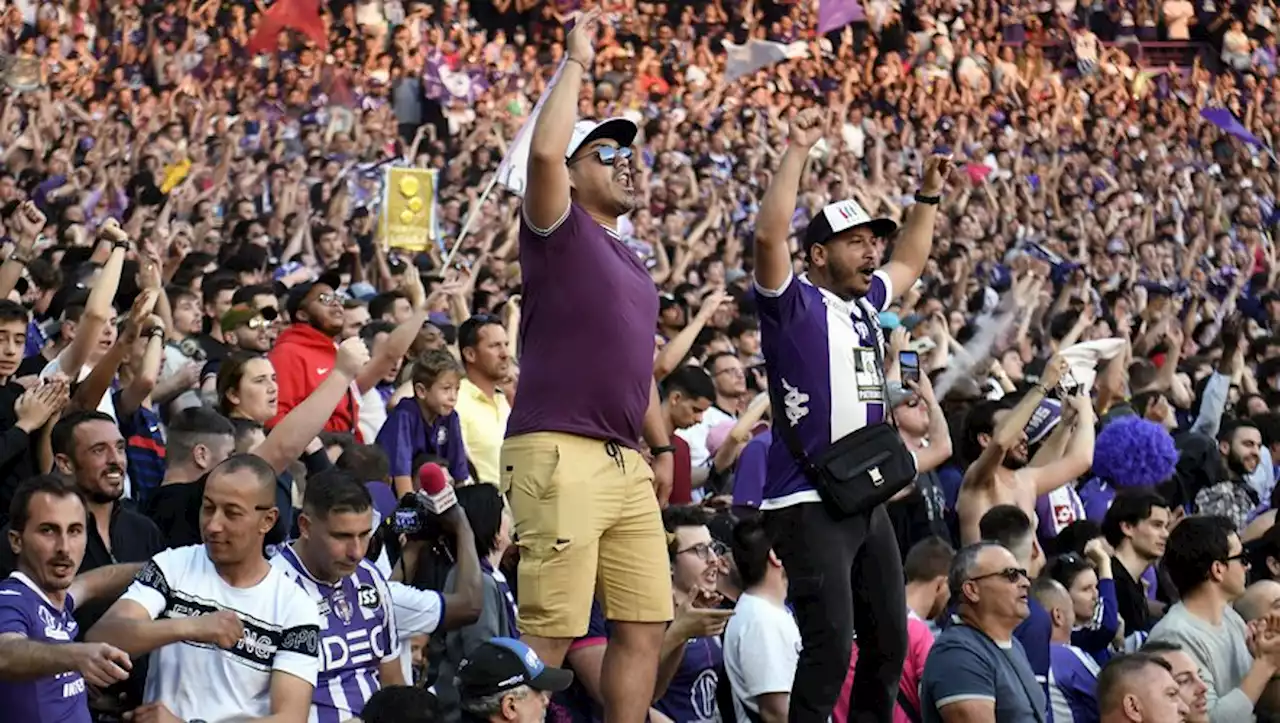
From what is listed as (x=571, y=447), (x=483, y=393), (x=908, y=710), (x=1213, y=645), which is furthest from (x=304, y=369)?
(x=1213, y=645)

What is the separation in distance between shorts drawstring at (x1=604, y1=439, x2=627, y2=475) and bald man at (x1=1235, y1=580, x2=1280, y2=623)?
2.99 metres

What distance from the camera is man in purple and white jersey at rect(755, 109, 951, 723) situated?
5914 mm

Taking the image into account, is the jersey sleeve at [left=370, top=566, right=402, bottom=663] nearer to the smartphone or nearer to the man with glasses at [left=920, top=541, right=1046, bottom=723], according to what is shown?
the man with glasses at [left=920, top=541, right=1046, bottom=723]

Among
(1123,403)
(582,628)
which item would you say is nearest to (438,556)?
(582,628)

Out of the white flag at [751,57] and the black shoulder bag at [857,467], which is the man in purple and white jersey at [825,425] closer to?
the black shoulder bag at [857,467]

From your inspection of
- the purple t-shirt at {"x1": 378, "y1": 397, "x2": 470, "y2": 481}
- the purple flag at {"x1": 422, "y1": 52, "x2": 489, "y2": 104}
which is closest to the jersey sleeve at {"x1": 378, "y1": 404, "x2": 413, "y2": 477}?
the purple t-shirt at {"x1": 378, "y1": 397, "x2": 470, "y2": 481}

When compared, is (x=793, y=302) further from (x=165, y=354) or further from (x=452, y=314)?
(x=452, y=314)

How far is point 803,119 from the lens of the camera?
6.08 m

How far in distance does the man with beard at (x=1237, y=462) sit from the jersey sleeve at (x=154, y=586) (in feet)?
22.0

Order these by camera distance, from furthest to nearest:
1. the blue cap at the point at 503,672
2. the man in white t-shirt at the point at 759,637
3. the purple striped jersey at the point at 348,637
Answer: the man in white t-shirt at the point at 759,637 < the purple striped jersey at the point at 348,637 < the blue cap at the point at 503,672

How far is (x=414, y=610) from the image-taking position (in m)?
6.57

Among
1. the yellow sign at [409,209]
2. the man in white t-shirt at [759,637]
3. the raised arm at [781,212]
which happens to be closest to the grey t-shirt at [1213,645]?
the man in white t-shirt at [759,637]

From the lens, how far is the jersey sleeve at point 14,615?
17.5ft

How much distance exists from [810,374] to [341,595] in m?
1.52
